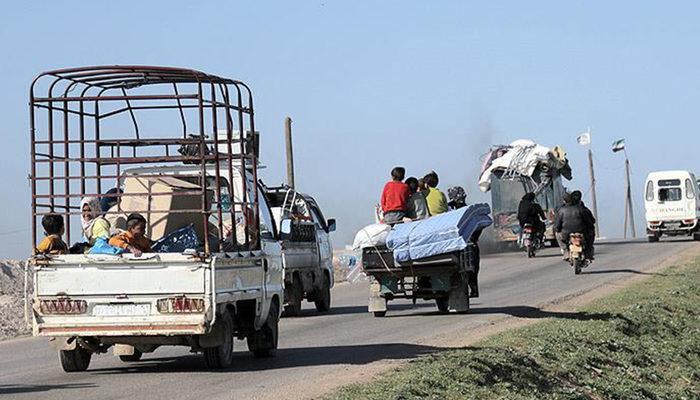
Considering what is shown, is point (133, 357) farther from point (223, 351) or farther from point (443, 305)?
point (443, 305)

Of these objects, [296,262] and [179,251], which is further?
[296,262]

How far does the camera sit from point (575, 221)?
31516 millimetres

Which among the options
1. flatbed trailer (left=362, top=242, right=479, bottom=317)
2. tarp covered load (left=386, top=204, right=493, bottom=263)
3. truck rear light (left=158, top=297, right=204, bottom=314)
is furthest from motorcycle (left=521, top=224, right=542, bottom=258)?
truck rear light (left=158, top=297, right=204, bottom=314)

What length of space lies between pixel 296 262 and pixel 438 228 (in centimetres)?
451

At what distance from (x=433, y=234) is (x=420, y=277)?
1.68 metres

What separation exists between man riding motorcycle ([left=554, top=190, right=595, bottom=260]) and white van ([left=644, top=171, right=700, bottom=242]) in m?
24.4

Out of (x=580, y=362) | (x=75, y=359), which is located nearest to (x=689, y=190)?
(x=580, y=362)

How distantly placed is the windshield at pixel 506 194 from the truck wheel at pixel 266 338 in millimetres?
34040

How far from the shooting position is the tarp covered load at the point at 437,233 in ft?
70.4

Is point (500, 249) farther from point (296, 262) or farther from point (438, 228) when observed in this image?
point (438, 228)

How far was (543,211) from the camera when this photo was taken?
1932 inches

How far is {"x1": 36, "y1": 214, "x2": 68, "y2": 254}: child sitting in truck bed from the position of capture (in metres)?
15.4

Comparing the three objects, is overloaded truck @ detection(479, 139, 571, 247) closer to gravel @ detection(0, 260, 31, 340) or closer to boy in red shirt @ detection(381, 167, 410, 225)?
gravel @ detection(0, 260, 31, 340)

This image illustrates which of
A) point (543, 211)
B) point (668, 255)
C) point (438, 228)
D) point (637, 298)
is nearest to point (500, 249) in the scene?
point (543, 211)
